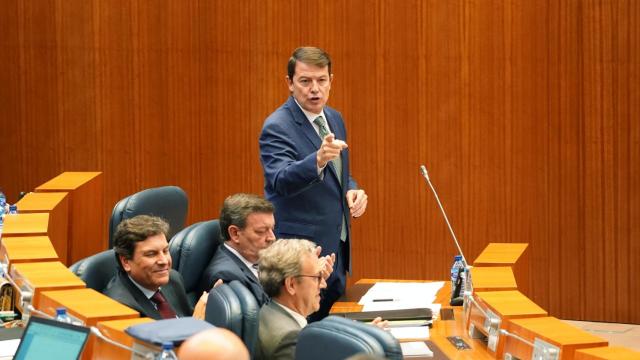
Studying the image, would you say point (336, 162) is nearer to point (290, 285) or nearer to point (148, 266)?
point (148, 266)

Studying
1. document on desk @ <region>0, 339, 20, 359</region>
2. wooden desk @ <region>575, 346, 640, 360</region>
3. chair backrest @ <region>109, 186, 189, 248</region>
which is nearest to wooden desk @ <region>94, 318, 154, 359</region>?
document on desk @ <region>0, 339, 20, 359</region>

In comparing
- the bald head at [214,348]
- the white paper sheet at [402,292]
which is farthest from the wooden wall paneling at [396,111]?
the bald head at [214,348]

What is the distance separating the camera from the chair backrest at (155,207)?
453 centimetres

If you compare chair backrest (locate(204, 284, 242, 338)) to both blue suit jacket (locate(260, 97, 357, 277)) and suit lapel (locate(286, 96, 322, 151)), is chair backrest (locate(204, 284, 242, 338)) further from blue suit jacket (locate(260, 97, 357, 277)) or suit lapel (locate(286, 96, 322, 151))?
suit lapel (locate(286, 96, 322, 151))

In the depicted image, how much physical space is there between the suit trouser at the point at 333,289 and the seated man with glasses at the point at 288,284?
3.37ft

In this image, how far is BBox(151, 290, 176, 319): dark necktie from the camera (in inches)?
130

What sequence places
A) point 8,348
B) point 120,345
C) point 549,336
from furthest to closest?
point 8,348
point 549,336
point 120,345

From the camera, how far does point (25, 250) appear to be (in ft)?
11.1

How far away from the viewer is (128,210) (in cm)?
452

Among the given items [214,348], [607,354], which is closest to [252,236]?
[607,354]

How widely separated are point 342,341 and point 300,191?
1.88 m

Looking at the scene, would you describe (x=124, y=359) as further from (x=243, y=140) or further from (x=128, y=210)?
(x=243, y=140)

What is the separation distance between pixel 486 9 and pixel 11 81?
302cm

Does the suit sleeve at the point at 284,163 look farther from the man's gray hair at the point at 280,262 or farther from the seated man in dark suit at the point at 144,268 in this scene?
the man's gray hair at the point at 280,262
